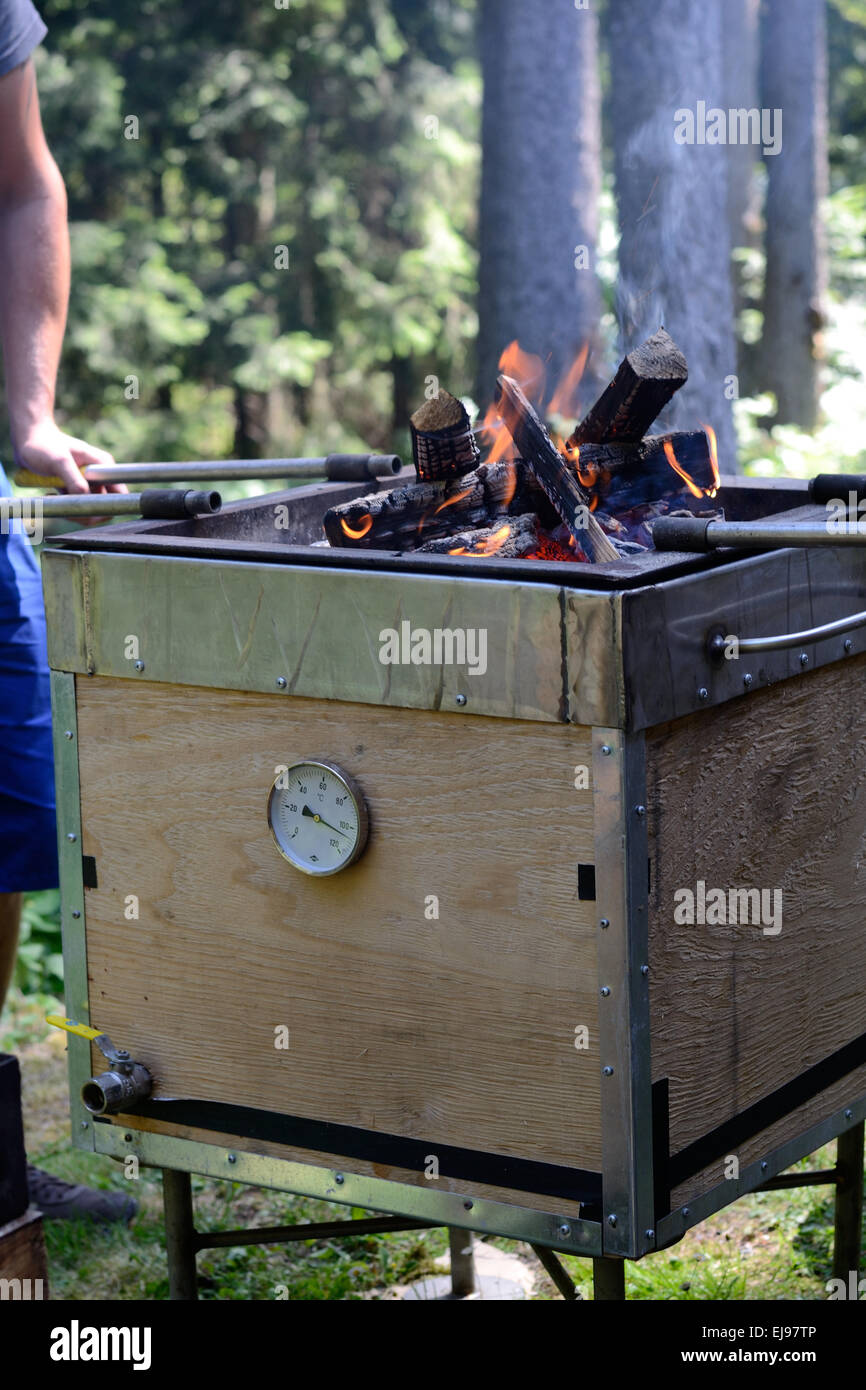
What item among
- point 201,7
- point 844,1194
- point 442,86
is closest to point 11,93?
point 844,1194

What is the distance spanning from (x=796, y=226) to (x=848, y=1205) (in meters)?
9.65

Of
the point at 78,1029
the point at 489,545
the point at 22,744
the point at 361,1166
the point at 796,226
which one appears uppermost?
the point at 796,226

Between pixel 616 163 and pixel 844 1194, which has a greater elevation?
pixel 616 163

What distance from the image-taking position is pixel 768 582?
1.89 meters

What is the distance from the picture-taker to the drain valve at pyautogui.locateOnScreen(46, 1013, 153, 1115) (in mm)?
2107

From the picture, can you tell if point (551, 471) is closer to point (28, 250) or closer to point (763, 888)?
point (763, 888)

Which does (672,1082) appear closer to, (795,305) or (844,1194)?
(844,1194)

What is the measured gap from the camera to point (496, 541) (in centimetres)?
217

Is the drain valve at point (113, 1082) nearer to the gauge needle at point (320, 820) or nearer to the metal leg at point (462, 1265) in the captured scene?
the gauge needle at point (320, 820)

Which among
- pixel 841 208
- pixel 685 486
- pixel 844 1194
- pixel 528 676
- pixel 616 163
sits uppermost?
pixel 841 208

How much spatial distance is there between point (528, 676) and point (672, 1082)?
521 millimetres

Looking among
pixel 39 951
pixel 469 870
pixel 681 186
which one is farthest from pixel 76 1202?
pixel 681 186

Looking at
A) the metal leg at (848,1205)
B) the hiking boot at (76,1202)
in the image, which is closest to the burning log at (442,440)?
the metal leg at (848,1205)

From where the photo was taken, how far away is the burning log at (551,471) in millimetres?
2109
